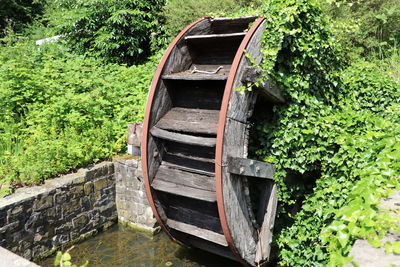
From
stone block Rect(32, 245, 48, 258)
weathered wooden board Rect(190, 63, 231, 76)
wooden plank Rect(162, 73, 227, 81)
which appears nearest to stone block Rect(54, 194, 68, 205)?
stone block Rect(32, 245, 48, 258)

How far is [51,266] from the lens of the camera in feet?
12.6

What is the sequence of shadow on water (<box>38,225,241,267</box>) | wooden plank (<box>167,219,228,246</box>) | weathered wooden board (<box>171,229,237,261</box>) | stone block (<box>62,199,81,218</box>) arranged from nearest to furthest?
wooden plank (<box>167,219,228,246</box>) < weathered wooden board (<box>171,229,237,261</box>) < shadow on water (<box>38,225,241,267</box>) < stone block (<box>62,199,81,218</box>)

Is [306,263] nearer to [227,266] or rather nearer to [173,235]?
[227,266]

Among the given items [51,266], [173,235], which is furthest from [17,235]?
[173,235]

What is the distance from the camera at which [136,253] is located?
409 centimetres

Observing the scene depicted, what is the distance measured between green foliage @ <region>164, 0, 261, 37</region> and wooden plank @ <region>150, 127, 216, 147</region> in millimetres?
4655

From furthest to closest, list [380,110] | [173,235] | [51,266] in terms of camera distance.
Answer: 1. [380,110]
2. [51,266]
3. [173,235]

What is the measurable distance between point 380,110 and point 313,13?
161cm

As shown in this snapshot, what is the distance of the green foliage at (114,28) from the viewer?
851 centimetres

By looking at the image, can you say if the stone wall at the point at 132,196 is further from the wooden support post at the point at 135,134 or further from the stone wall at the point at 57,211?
the wooden support post at the point at 135,134

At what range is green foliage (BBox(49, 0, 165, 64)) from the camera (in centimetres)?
851

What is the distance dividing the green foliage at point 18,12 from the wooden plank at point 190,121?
11.8 metres

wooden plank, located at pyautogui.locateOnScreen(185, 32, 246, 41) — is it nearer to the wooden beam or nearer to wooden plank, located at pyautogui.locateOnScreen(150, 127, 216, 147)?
the wooden beam

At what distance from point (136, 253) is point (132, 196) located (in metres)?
0.80
